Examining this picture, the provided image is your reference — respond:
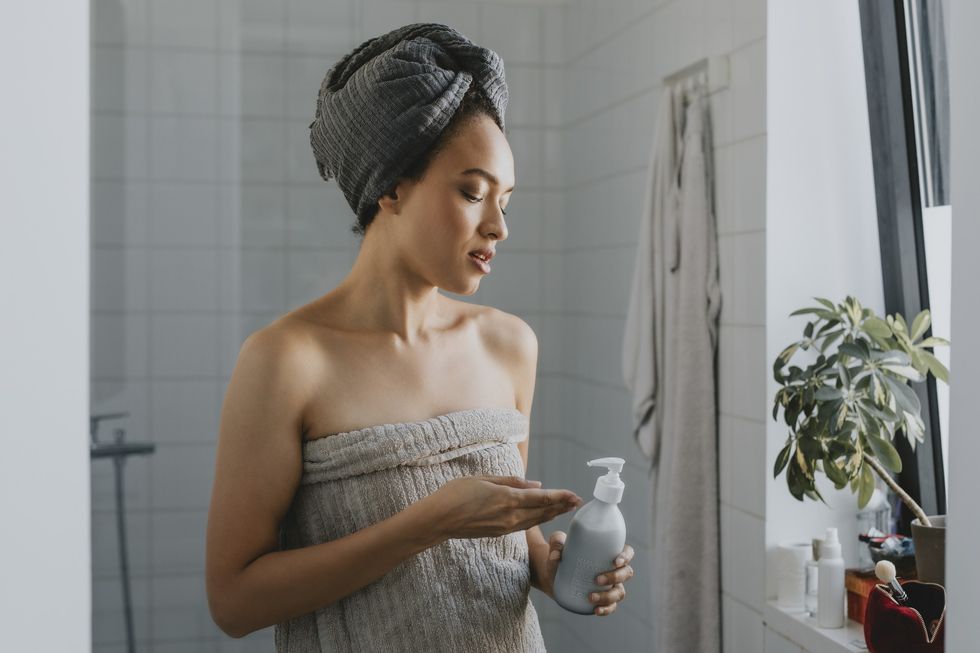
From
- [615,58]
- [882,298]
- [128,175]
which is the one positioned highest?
[615,58]

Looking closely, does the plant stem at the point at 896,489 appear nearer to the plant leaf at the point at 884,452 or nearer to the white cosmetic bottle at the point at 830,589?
the plant leaf at the point at 884,452

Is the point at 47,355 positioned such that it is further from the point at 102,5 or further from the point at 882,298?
the point at 102,5

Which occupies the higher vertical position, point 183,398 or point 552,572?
point 183,398

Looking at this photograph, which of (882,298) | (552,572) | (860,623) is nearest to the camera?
(552,572)

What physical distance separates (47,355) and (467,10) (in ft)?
8.42

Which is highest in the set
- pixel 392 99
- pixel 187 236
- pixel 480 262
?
pixel 187 236

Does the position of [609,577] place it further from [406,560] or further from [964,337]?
[964,337]

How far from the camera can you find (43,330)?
0.54ft

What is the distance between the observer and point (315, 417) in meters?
0.85

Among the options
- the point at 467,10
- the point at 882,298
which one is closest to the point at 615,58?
the point at 467,10

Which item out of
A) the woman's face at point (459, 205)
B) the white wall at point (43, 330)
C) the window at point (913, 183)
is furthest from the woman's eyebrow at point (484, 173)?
the window at point (913, 183)

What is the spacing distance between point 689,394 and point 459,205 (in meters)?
1.01

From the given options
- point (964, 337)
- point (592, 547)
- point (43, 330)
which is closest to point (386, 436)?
point (592, 547)

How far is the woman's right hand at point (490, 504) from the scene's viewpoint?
771 mm
